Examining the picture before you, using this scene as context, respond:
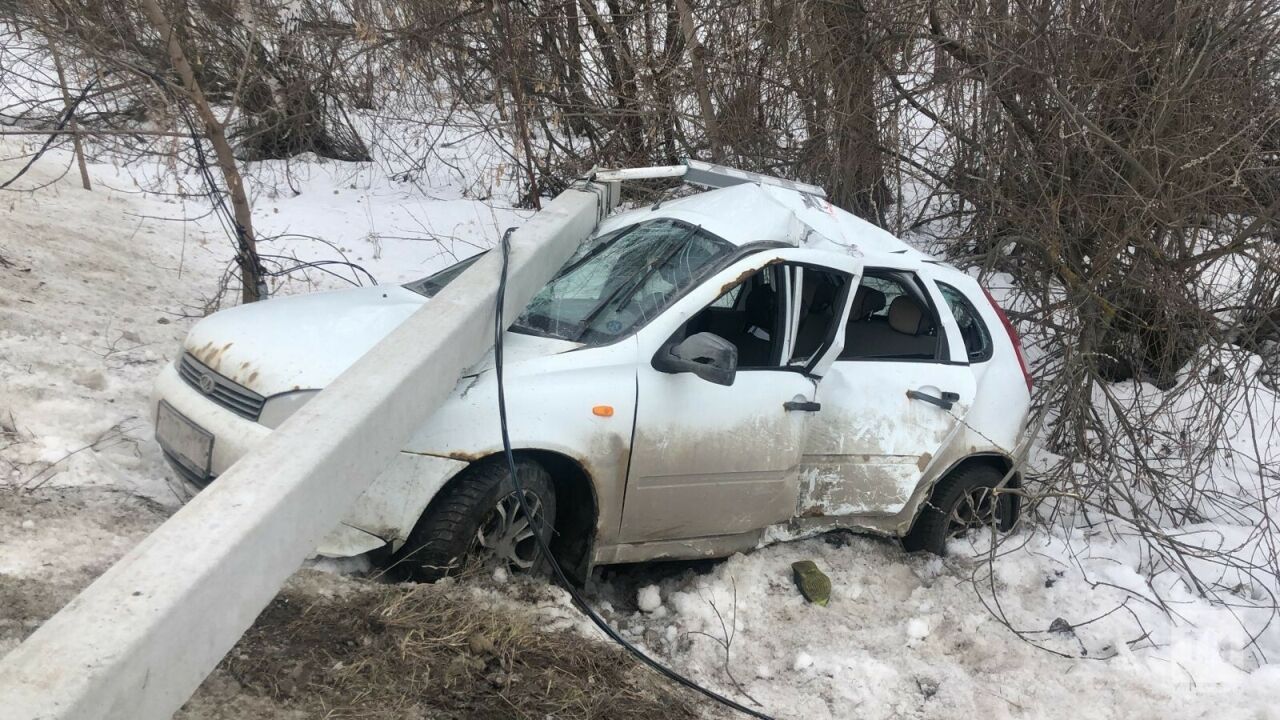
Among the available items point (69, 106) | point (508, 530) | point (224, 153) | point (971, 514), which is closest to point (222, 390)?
point (508, 530)

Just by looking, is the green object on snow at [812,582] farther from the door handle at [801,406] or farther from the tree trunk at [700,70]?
the tree trunk at [700,70]

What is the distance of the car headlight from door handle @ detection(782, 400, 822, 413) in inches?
79.0

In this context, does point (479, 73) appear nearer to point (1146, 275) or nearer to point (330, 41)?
point (330, 41)

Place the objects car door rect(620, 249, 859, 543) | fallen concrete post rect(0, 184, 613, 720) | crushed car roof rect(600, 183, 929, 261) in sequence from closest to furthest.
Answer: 1. fallen concrete post rect(0, 184, 613, 720)
2. car door rect(620, 249, 859, 543)
3. crushed car roof rect(600, 183, 929, 261)

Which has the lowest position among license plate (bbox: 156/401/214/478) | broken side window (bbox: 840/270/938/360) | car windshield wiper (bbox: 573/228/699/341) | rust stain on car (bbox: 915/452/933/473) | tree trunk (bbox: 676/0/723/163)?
rust stain on car (bbox: 915/452/933/473)

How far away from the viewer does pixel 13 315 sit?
5.82m

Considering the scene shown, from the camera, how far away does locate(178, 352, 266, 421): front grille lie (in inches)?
151

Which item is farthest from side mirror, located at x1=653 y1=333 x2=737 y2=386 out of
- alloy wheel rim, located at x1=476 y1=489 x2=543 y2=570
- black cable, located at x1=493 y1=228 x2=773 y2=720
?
alloy wheel rim, located at x1=476 y1=489 x2=543 y2=570

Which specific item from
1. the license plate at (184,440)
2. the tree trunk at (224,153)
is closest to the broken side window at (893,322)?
the license plate at (184,440)

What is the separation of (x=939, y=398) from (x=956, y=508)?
0.76 meters

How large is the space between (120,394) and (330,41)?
664 centimetres

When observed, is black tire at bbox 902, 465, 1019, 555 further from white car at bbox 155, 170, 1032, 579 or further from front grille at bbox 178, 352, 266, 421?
front grille at bbox 178, 352, 266, 421

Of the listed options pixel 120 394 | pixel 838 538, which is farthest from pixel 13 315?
pixel 838 538

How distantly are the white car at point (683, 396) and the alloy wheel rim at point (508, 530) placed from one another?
0.04 feet
